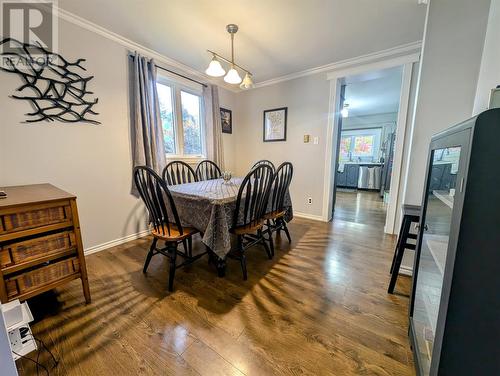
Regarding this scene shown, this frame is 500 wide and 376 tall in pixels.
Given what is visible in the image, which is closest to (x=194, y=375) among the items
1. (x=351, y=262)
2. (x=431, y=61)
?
(x=351, y=262)

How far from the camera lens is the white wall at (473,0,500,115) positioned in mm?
1116

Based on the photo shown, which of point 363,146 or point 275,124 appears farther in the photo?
point 363,146

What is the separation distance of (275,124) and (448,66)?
230 centimetres

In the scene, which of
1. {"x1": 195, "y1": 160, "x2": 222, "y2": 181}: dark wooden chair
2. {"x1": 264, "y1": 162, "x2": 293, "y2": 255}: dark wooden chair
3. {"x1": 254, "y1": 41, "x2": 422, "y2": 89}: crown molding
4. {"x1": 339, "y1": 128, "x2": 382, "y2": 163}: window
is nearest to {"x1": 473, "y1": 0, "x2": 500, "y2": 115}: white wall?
{"x1": 254, "y1": 41, "x2": 422, "y2": 89}: crown molding

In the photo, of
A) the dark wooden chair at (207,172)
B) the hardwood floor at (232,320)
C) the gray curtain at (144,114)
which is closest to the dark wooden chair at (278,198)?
the hardwood floor at (232,320)

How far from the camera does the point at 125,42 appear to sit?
2271 mm

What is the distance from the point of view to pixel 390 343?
1.15m

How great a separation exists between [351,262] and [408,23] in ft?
7.88

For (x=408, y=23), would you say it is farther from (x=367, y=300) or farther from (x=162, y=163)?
(x=162, y=163)

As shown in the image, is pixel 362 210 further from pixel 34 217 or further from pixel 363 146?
pixel 34 217

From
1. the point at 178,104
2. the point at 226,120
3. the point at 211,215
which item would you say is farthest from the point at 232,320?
the point at 226,120

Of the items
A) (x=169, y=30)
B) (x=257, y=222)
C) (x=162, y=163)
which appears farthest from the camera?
(x=162, y=163)

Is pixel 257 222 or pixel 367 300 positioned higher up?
pixel 257 222

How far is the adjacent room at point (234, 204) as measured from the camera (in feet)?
2.82
